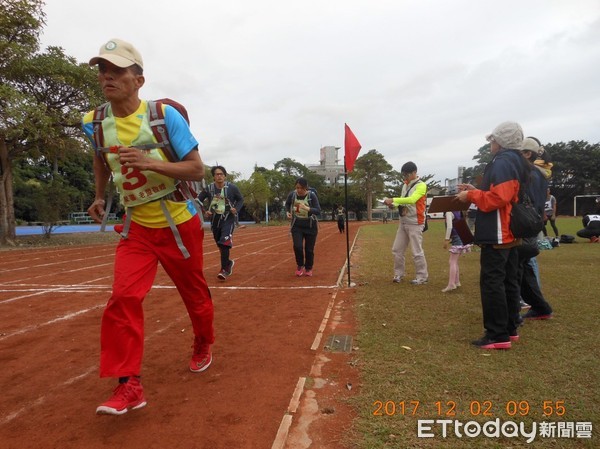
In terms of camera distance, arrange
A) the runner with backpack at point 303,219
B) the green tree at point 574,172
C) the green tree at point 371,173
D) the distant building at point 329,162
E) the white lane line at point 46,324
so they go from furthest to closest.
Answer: the distant building at point 329,162
the green tree at point 371,173
the green tree at point 574,172
the runner with backpack at point 303,219
the white lane line at point 46,324

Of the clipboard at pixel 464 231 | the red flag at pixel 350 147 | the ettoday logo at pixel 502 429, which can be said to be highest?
the red flag at pixel 350 147

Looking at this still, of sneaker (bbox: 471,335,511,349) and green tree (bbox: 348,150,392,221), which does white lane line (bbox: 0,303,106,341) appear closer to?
sneaker (bbox: 471,335,511,349)

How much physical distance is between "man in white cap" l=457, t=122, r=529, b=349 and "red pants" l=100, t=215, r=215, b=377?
2.26 m

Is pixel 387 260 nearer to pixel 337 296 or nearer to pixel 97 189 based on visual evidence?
pixel 337 296

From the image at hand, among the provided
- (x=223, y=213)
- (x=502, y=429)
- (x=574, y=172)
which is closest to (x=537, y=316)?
(x=502, y=429)

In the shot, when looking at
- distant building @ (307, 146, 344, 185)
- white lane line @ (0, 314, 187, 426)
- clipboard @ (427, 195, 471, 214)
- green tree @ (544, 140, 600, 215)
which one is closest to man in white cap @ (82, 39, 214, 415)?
white lane line @ (0, 314, 187, 426)

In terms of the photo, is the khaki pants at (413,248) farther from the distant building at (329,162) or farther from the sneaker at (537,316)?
the distant building at (329,162)

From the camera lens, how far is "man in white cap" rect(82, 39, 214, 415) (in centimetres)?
221

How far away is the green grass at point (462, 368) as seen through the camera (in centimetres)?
212

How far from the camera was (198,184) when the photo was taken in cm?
266

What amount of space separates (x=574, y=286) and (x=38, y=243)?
64.7 feet

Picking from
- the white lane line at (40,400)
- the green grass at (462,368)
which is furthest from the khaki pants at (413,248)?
the white lane line at (40,400)

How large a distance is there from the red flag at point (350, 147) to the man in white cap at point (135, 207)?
3.90 meters

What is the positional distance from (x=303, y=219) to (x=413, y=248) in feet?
6.86
